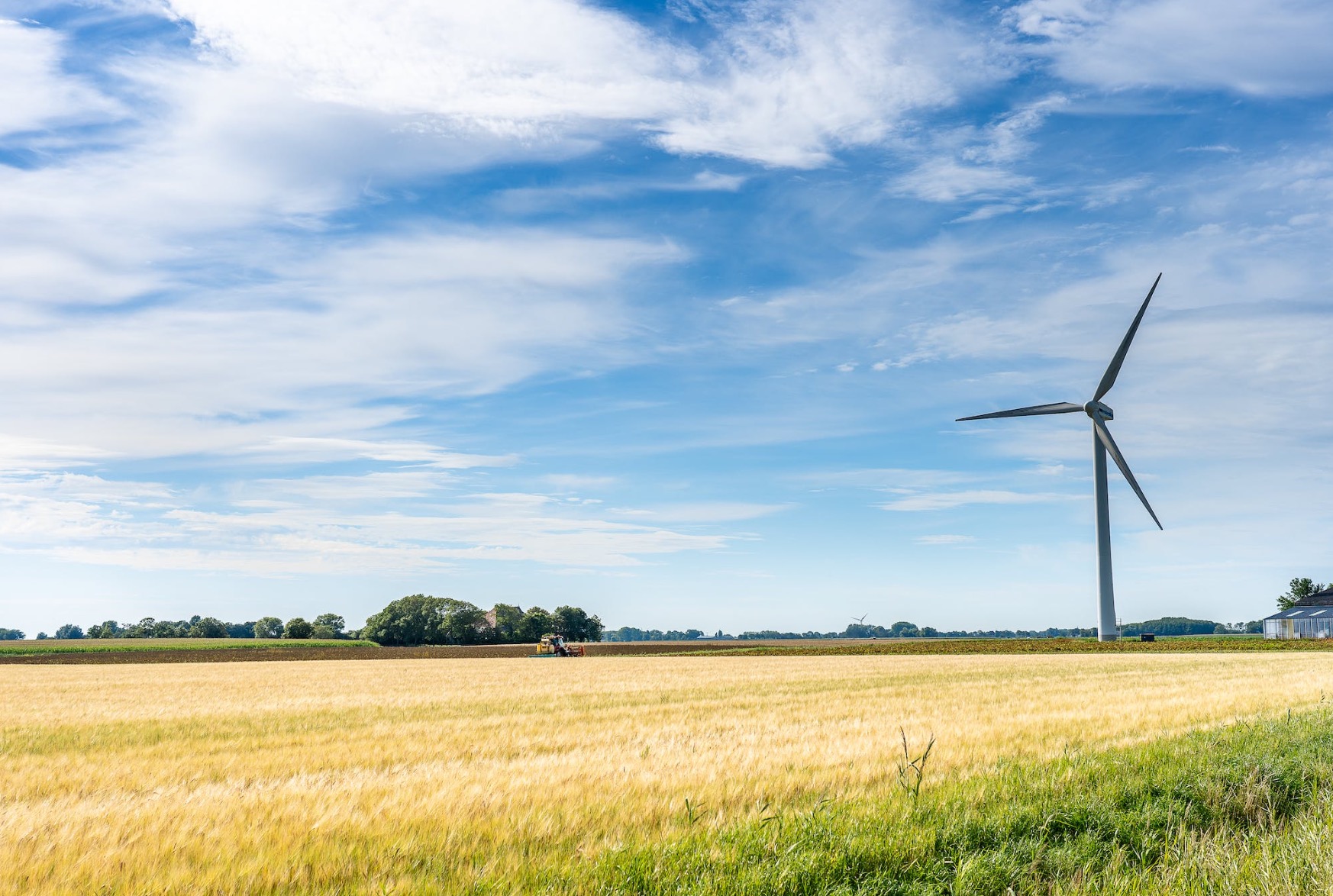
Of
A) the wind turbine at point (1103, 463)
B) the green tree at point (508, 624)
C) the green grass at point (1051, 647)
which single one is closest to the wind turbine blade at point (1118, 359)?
the wind turbine at point (1103, 463)

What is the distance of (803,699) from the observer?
23.8 metres

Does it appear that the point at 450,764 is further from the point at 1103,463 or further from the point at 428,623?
the point at 428,623

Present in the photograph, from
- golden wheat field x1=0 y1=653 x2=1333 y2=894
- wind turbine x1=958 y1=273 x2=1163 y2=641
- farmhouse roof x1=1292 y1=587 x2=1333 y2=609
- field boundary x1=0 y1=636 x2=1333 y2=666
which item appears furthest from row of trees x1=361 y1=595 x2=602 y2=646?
golden wheat field x1=0 y1=653 x2=1333 y2=894

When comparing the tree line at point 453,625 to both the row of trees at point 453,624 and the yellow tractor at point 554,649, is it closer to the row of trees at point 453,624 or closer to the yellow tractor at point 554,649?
the row of trees at point 453,624

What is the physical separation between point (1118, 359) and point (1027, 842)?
88.4 meters

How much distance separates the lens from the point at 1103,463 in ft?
287

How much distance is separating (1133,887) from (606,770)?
6.01 metres

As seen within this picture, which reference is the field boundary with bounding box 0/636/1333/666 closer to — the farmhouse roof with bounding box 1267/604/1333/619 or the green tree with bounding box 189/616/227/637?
the farmhouse roof with bounding box 1267/604/1333/619

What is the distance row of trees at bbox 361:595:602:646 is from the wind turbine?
97162 millimetres

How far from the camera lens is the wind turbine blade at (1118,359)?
82.1m

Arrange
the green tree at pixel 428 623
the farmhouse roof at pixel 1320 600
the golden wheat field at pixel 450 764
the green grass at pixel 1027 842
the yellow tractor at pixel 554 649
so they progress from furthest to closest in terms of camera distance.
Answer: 1. the green tree at pixel 428 623
2. the farmhouse roof at pixel 1320 600
3. the yellow tractor at pixel 554 649
4. the golden wheat field at pixel 450 764
5. the green grass at pixel 1027 842

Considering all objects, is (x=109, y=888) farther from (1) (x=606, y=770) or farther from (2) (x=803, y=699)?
(2) (x=803, y=699)

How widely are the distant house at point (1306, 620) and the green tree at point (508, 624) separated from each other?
394 ft

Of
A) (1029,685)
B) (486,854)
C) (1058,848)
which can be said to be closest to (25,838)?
(486,854)
